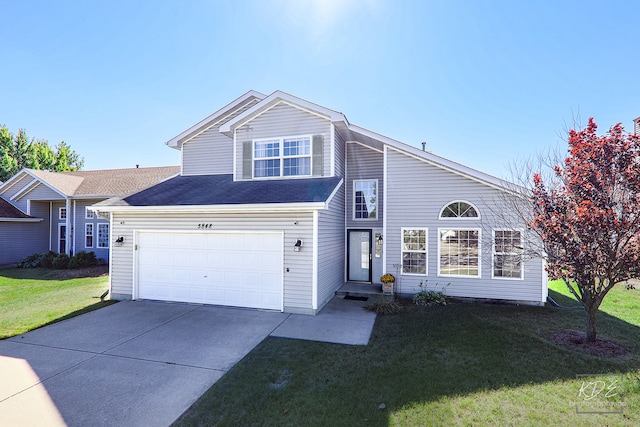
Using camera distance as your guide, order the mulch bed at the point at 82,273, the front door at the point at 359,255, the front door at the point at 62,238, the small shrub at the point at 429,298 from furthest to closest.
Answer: the front door at the point at 62,238, the mulch bed at the point at 82,273, the front door at the point at 359,255, the small shrub at the point at 429,298

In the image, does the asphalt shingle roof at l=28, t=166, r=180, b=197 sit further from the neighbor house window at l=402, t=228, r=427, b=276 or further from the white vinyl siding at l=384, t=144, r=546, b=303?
the neighbor house window at l=402, t=228, r=427, b=276

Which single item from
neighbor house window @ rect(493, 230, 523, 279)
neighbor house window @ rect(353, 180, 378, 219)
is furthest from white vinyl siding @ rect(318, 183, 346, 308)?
neighbor house window @ rect(493, 230, 523, 279)

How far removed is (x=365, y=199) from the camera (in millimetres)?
11227

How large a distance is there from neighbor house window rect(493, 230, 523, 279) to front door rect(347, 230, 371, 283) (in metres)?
4.23

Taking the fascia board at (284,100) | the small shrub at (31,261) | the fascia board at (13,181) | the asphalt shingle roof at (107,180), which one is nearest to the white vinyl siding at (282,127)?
the fascia board at (284,100)

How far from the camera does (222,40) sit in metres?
10.9

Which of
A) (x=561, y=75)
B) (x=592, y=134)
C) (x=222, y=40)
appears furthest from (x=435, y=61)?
(x=222, y=40)

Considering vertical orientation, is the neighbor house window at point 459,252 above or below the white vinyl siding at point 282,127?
below

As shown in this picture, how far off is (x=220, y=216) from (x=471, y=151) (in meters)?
13.3

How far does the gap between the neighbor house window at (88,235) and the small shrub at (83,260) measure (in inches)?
67.7

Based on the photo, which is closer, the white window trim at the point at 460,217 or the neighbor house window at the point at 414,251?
the white window trim at the point at 460,217

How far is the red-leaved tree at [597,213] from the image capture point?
510 centimetres

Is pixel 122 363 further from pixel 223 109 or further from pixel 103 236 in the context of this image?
pixel 103 236

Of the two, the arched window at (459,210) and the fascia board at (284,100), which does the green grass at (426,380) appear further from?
the fascia board at (284,100)
